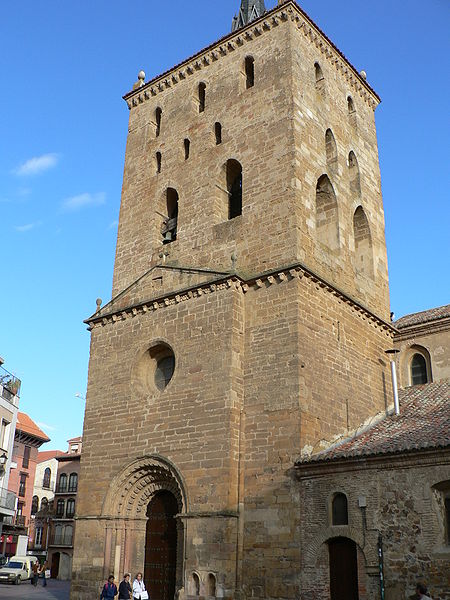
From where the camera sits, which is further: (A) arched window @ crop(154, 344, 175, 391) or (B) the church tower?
(A) arched window @ crop(154, 344, 175, 391)

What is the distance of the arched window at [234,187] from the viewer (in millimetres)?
19938

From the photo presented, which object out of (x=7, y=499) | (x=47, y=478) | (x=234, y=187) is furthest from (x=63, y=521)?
(x=234, y=187)

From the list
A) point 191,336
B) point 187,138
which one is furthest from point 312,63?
point 191,336

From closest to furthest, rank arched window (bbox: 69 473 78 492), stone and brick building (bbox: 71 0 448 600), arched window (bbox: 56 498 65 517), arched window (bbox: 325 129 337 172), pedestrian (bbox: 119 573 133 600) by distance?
pedestrian (bbox: 119 573 133 600), stone and brick building (bbox: 71 0 448 600), arched window (bbox: 325 129 337 172), arched window (bbox: 56 498 65 517), arched window (bbox: 69 473 78 492)

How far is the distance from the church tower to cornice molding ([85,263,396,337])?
0.16 feet

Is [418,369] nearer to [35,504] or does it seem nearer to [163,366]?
[163,366]

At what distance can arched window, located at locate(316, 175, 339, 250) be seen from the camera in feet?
62.7

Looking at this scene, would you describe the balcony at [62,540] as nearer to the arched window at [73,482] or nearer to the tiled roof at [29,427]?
the arched window at [73,482]

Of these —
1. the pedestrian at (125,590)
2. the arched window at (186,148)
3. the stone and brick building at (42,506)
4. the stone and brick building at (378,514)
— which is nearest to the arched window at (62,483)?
the stone and brick building at (42,506)

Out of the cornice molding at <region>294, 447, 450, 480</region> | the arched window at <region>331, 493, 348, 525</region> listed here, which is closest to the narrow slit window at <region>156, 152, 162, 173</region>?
the cornice molding at <region>294, 447, 450, 480</region>

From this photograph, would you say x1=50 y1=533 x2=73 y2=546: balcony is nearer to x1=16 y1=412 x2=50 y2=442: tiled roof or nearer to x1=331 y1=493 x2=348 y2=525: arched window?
x1=16 y1=412 x2=50 y2=442: tiled roof

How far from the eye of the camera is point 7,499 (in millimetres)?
33812

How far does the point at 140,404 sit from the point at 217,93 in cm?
1042

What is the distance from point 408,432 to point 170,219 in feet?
35.0
